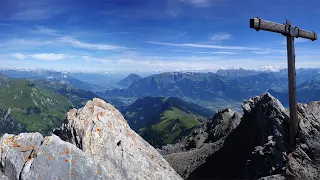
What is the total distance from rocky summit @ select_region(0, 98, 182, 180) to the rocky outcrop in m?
26.9

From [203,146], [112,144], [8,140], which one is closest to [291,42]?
[112,144]

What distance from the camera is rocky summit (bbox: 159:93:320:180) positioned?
20.8 m

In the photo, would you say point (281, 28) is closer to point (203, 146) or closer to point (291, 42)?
point (291, 42)

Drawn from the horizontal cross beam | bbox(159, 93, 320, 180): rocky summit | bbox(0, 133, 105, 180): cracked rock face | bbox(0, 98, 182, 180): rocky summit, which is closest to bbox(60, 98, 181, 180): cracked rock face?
bbox(0, 98, 182, 180): rocky summit

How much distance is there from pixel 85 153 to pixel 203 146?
42485 millimetres

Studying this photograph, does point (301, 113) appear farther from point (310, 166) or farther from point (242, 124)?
point (242, 124)

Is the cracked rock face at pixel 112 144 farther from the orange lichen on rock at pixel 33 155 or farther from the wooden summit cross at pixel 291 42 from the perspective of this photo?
the wooden summit cross at pixel 291 42

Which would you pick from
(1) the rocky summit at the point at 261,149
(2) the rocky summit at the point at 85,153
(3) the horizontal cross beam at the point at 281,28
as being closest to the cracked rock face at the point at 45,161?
(2) the rocky summit at the point at 85,153

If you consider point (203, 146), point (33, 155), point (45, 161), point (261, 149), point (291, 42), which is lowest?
point (203, 146)

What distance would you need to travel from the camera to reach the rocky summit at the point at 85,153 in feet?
56.1

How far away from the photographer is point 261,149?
2964cm

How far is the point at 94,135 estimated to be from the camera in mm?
20547

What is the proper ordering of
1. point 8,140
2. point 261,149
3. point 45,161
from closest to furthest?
point 45,161 → point 8,140 → point 261,149

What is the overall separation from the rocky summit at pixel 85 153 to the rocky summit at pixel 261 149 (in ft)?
31.6
